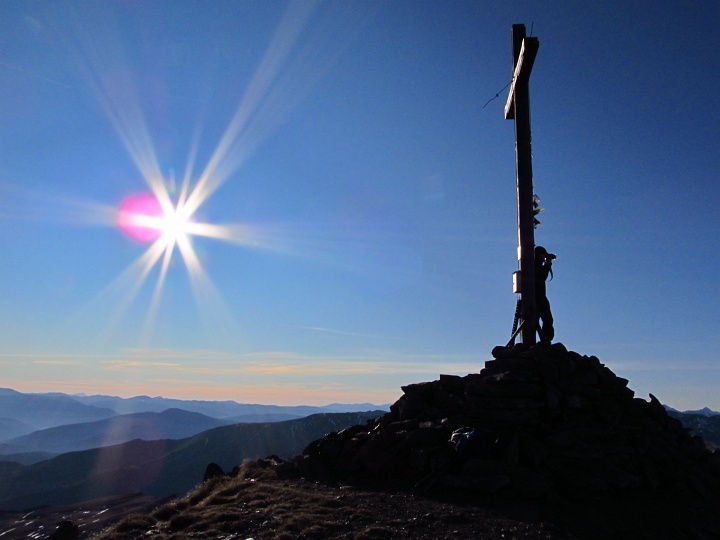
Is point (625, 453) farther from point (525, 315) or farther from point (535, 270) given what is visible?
point (535, 270)

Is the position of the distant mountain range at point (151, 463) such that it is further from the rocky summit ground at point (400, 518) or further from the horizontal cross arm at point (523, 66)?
the rocky summit ground at point (400, 518)

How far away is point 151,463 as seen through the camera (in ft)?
567

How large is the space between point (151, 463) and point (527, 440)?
185123mm

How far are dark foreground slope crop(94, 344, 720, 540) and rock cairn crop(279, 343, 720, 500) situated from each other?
0.03 m

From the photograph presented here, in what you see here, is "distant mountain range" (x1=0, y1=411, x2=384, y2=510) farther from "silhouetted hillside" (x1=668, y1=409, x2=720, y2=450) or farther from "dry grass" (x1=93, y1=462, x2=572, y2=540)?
"dry grass" (x1=93, y1=462, x2=572, y2=540)

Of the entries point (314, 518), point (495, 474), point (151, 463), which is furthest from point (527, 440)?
point (151, 463)

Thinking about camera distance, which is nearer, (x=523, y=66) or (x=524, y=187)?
(x=524, y=187)

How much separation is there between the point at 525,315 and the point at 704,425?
166 m

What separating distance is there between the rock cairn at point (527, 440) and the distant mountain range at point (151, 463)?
148 meters

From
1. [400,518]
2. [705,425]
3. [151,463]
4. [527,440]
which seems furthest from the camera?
[151,463]

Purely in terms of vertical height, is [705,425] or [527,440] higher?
[705,425]

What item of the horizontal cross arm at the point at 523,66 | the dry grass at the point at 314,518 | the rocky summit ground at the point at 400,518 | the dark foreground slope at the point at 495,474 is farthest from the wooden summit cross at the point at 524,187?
the dry grass at the point at 314,518

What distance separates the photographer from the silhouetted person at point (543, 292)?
640 inches

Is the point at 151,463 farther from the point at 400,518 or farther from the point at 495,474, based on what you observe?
the point at 400,518
